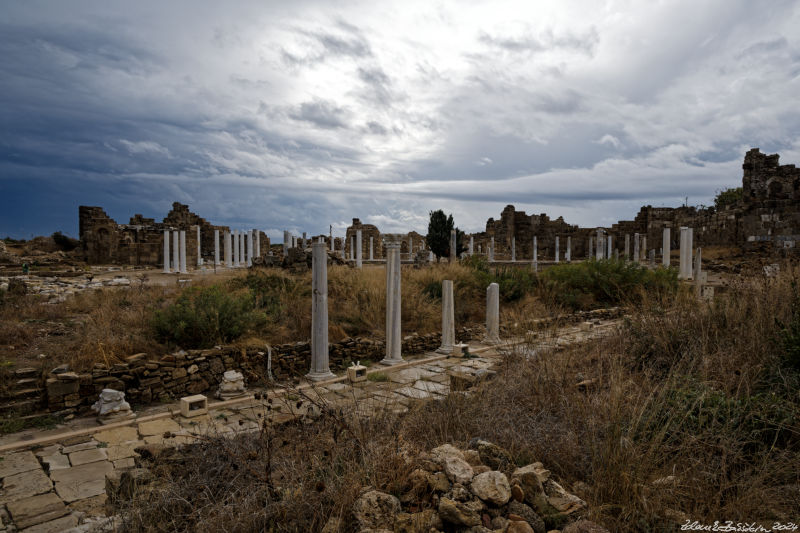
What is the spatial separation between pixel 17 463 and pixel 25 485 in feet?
2.14

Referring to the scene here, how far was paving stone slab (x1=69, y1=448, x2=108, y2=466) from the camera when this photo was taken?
4617mm

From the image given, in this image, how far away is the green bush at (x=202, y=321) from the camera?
7592 millimetres

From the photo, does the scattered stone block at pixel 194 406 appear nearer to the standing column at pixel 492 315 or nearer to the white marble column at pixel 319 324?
the white marble column at pixel 319 324

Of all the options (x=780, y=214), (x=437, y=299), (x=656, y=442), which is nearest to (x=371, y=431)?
(x=656, y=442)

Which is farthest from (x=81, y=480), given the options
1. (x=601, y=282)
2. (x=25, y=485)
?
(x=601, y=282)

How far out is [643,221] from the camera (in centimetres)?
3412

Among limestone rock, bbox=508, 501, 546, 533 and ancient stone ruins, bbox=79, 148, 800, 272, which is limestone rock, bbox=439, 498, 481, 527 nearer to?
limestone rock, bbox=508, 501, 546, 533

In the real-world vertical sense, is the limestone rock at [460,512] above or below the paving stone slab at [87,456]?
above

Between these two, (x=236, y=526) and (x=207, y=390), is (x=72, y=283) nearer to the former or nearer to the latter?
(x=207, y=390)

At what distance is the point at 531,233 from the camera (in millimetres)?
37594

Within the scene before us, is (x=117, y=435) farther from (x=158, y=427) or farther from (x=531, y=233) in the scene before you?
(x=531, y=233)

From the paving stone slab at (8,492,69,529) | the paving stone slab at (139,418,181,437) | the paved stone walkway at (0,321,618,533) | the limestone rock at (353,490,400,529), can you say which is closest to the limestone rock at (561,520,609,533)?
the limestone rock at (353,490,400,529)

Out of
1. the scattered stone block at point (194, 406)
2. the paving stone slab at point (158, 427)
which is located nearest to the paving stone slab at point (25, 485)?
the paving stone slab at point (158, 427)

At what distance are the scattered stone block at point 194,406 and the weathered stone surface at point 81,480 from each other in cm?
126
